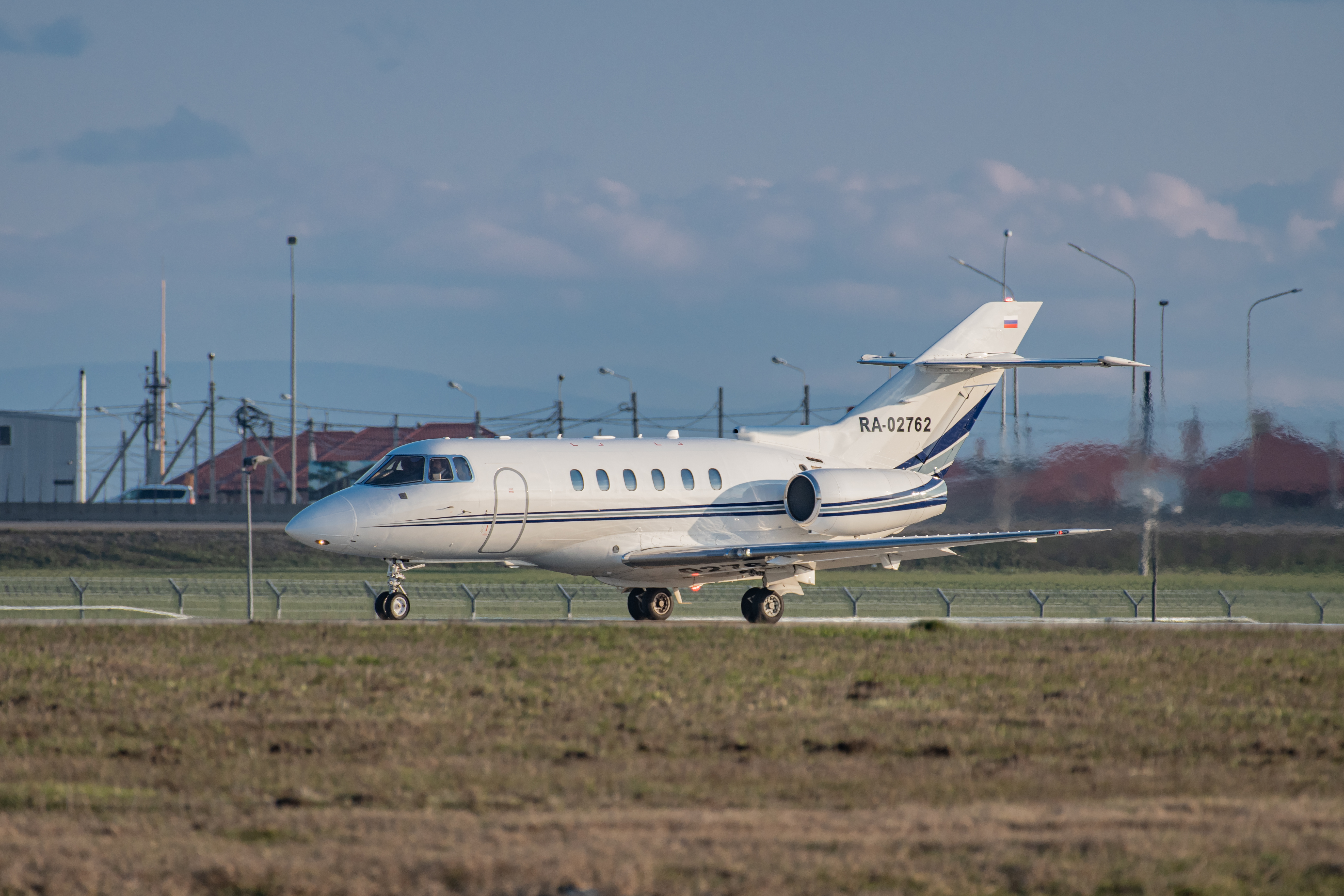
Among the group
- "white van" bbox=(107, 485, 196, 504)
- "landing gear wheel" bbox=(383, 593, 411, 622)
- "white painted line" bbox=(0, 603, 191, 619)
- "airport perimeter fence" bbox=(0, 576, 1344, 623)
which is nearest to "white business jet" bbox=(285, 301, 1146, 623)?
"landing gear wheel" bbox=(383, 593, 411, 622)

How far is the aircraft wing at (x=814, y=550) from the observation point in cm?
3020

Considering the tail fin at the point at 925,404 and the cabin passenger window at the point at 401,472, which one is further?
the tail fin at the point at 925,404

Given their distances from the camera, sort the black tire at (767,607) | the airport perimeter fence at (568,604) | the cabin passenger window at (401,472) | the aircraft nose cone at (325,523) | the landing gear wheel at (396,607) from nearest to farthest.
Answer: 1. the aircraft nose cone at (325,523)
2. the landing gear wheel at (396,607)
3. the cabin passenger window at (401,472)
4. the black tire at (767,607)
5. the airport perimeter fence at (568,604)

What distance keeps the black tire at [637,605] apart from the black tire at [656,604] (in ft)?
0.09

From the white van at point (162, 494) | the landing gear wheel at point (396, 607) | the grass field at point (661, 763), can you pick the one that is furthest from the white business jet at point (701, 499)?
the white van at point (162, 494)

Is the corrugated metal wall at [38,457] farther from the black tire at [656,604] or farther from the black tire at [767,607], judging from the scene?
the black tire at [767,607]

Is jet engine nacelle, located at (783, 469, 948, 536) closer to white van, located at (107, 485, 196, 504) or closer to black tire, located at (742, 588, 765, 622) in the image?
black tire, located at (742, 588, 765, 622)

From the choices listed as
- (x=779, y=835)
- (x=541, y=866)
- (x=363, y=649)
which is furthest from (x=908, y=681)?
(x=541, y=866)

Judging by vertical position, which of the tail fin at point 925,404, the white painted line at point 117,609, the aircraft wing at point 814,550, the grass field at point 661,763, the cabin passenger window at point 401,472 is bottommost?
the grass field at point 661,763

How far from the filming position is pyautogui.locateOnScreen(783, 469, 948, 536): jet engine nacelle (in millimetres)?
32344

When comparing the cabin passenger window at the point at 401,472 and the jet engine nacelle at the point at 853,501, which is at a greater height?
the cabin passenger window at the point at 401,472

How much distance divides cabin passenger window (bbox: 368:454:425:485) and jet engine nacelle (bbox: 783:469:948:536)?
816 centimetres

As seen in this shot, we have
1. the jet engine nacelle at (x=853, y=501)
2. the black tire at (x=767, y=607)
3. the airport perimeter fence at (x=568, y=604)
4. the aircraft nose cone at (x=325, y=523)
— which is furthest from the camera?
the airport perimeter fence at (x=568, y=604)

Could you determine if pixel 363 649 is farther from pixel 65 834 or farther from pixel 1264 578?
pixel 1264 578
